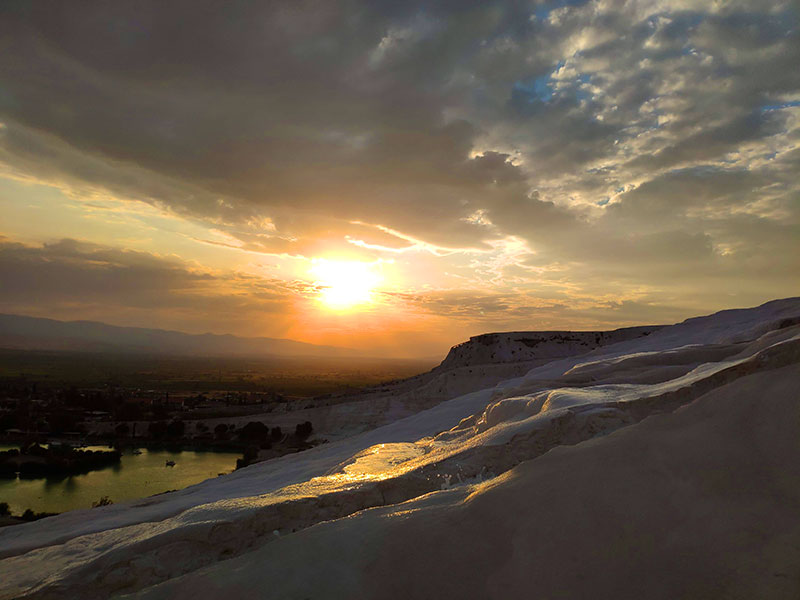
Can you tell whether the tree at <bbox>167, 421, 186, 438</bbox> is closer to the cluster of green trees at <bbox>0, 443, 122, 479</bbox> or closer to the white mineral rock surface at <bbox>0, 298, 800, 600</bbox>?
the cluster of green trees at <bbox>0, 443, 122, 479</bbox>

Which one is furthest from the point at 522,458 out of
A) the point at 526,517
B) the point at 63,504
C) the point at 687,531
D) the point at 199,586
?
the point at 63,504

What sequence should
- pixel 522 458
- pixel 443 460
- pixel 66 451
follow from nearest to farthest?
1. pixel 522 458
2. pixel 443 460
3. pixel 66 451

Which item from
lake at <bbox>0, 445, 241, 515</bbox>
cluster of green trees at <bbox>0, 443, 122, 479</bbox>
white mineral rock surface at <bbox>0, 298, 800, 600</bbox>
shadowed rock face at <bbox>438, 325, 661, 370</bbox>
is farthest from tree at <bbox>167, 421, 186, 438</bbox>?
white mineral rock surface at <bbox>0, 298, 800, 600</bbox>

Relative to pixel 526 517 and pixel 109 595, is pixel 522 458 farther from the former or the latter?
pixel 109 595

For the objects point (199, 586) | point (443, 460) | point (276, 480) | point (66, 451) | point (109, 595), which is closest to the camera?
point (199, 586)

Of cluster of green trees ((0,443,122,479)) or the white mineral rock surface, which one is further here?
cluster of green trees ((0,443,122,479))

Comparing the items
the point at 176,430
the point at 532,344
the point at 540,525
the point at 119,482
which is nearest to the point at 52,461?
the point at 119,482

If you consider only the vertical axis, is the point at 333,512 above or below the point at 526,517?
below
